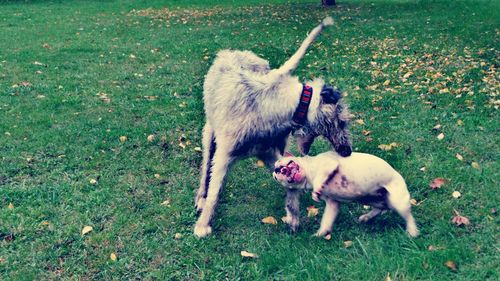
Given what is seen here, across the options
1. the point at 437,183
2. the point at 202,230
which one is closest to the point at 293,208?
the point at 202,230

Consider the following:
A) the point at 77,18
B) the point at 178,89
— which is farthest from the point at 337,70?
the point at 77,18

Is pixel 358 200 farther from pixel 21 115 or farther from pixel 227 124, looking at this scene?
pixel 21 115

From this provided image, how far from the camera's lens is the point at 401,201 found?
3.73 meters

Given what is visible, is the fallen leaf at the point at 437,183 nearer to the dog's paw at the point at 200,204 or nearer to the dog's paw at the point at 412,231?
the dog's paw at the point at 412,231

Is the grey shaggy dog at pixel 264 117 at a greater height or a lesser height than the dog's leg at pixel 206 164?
greater

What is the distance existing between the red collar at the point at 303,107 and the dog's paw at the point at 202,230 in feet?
3.90

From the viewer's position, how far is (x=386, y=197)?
12.7 ft

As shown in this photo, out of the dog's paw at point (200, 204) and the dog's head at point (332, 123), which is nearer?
the dog's head at point (332, 123)

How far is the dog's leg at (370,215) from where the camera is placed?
410cm

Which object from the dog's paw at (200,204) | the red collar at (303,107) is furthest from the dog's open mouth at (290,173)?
the dog's paw at (200,204)

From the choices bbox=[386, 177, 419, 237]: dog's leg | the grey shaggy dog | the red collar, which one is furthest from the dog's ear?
bbox=[386, 177, 419, 237]: dog's leg

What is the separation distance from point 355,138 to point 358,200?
2.19 m

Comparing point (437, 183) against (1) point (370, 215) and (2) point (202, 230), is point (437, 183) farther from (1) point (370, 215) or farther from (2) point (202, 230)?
(2) point (202, 230)

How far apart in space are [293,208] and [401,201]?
3.01 feet
